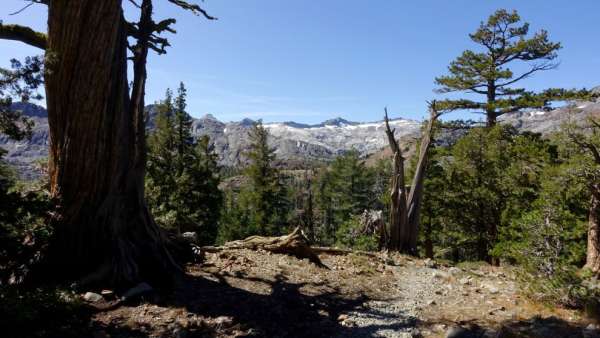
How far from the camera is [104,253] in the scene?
5.66m

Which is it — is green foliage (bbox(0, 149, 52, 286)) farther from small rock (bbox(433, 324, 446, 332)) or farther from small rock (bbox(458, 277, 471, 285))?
small rock (bbox(458, 277, 471, 285))

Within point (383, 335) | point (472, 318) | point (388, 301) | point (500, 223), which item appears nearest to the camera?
point (383, 335)

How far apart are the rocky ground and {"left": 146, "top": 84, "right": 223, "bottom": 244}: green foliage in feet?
47.7

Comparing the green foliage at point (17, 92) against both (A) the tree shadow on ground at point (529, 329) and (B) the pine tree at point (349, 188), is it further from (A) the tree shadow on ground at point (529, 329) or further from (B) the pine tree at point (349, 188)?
(B) the pine tree at point (349, 188)

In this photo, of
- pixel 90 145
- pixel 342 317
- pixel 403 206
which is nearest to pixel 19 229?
pixel 90 145

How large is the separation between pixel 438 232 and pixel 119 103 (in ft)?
55.6

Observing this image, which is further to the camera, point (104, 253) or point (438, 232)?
point (438, 232)

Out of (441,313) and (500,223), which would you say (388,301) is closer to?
(441,313)

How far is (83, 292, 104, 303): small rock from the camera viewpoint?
4.90 metres

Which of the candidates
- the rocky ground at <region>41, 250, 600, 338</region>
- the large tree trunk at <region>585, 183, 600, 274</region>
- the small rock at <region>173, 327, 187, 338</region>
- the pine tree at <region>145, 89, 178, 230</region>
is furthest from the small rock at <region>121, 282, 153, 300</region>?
the pine tree at <region>145, 89, 178, 230</region>

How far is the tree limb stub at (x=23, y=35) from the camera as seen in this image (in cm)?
583

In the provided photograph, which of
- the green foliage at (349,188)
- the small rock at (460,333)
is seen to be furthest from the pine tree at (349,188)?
the small rock at (460,333)

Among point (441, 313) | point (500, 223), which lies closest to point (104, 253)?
point (441, 313)

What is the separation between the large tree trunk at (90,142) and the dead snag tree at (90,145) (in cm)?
1
